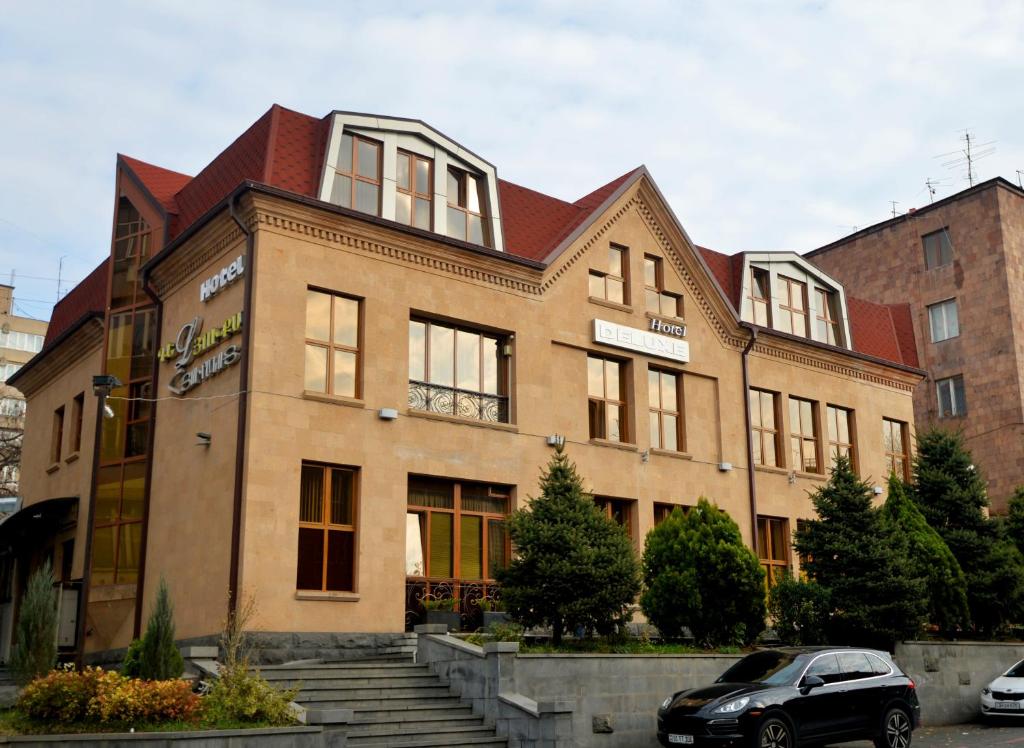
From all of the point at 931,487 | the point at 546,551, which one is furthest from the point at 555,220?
the point at 931,487

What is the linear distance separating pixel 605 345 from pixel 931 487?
10.3 meters

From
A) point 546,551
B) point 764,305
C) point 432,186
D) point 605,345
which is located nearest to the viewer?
point 546,551

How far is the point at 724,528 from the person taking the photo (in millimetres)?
22062

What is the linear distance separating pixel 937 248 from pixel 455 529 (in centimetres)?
2818

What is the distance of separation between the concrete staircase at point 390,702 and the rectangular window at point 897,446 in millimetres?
20665

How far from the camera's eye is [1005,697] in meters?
22.6

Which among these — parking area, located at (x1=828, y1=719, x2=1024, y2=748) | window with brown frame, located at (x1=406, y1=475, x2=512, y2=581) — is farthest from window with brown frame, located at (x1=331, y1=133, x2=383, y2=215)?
parking area, located at (x1=828, y1=719, x2=1024, y2=748)

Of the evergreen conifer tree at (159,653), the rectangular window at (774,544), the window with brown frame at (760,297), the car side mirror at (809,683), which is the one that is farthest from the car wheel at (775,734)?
the window with brown frame at (760,297)

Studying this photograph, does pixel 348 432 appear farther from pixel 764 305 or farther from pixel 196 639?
pixel 764 305

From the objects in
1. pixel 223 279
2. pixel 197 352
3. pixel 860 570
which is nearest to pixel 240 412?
pixel 197 352

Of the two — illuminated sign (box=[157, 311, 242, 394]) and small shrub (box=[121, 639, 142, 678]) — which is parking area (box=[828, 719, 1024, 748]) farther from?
illuminated sign (box=[157, 311, 242, 394])

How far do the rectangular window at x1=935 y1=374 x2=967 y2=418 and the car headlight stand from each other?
29.6m

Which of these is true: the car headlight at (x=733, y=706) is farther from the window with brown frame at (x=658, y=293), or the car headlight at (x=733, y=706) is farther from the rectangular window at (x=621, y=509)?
the window with brown frame at (x=658, y=293)

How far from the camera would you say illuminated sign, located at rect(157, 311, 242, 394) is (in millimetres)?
21656
